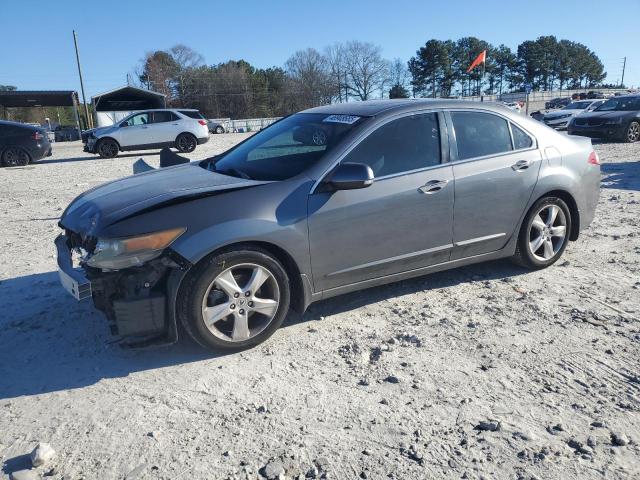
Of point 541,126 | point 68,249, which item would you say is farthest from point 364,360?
point 541,126

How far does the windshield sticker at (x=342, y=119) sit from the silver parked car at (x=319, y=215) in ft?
0.06

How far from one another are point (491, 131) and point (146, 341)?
331 centimetres

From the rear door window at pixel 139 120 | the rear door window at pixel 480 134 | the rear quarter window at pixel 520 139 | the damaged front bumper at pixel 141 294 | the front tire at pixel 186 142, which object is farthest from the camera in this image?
the front tire at pixel 186 142

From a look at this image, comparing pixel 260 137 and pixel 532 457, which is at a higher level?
pixel 260 137

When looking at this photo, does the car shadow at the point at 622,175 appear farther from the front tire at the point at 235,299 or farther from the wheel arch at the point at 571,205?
the front tire at the point at 235,299

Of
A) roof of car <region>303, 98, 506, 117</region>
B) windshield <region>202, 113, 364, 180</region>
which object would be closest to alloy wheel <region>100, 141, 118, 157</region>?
windshield <region>202, 113, 364, 180</region>

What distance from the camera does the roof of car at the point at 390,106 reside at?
4172 mm

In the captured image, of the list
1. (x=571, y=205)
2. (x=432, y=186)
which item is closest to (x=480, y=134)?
(x=432, y=186)

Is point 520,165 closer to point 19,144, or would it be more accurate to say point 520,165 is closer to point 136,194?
point 136,194

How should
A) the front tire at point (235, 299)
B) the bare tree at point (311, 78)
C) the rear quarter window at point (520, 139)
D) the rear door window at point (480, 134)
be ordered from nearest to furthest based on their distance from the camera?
the front tire at point (235, 299) → the rear door window at point (480, 134) → the rear quarter window at point (520, 139) → the bare tree at point (311, 78)

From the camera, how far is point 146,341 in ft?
10.8

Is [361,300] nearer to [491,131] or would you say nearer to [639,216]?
[491,131]

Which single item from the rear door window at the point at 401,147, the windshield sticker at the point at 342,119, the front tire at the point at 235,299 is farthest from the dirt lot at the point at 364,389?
the windshield sticker at the point at 342,119

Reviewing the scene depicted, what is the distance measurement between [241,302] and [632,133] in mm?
17093
